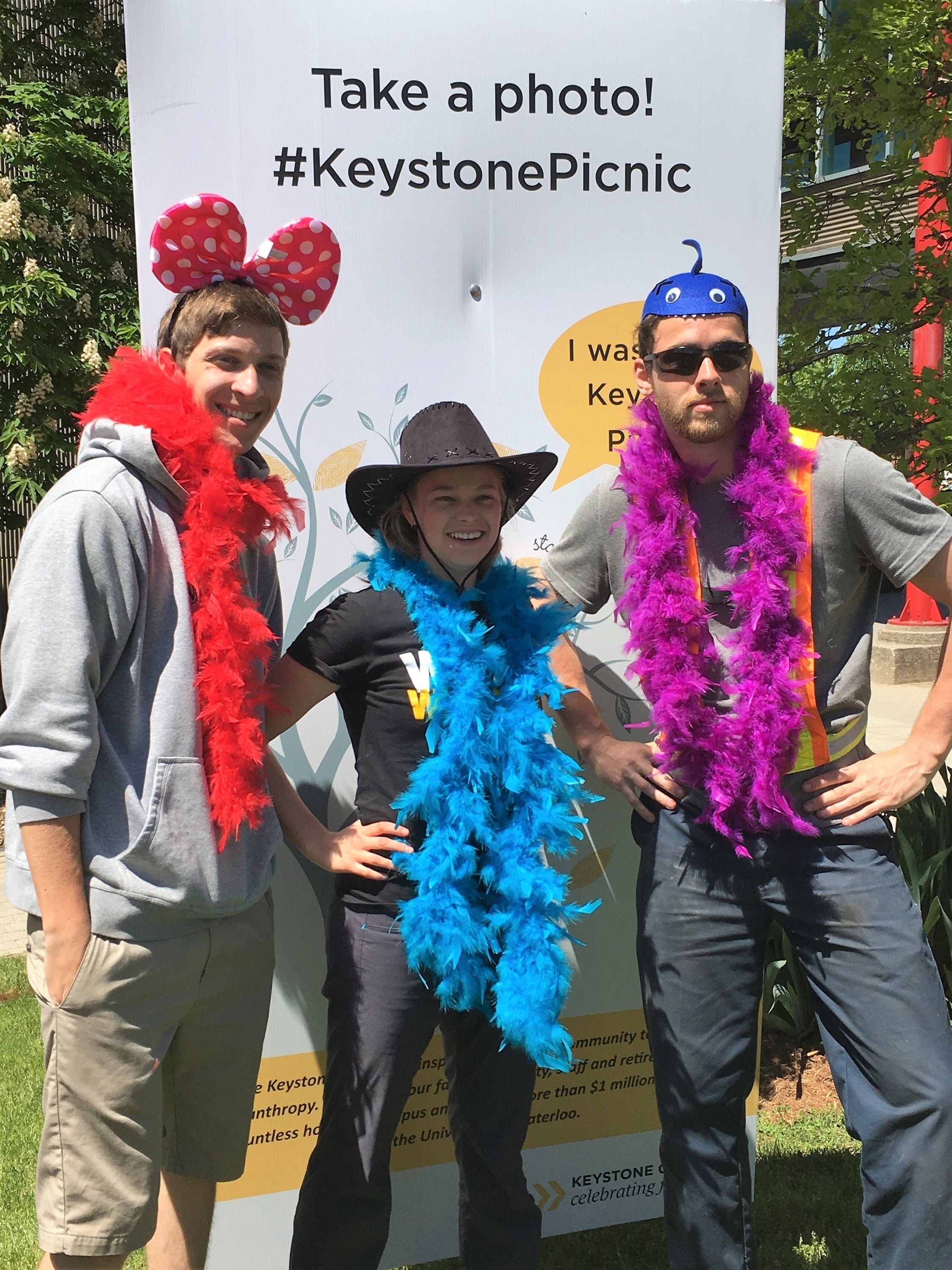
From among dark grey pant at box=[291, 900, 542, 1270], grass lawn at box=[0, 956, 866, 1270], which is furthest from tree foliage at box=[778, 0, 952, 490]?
dark grey pant at box=[291, 900, 542, 1270]

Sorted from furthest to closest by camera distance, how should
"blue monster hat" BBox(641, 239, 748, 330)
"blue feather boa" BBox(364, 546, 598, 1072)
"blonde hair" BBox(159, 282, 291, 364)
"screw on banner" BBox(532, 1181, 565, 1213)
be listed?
"screw on banner" BBox(532, 1181, 565, 1213)
"blue monster hat" BBox(641, 239, 748, 330)
"blue feather boa" BBox(364, 546, 598, 1072)
"blonde hair" BBox(159, 282, 291, 364)

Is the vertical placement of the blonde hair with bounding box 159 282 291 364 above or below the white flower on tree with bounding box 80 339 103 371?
below

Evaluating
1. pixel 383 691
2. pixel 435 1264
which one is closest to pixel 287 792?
pixel 383 691

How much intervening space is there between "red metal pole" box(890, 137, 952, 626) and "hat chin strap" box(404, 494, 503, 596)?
1394 mm

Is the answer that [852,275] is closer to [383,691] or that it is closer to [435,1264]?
[383,691]

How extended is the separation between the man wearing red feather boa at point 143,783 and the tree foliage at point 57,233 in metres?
4.09

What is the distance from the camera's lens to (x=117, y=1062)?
191 centimetres

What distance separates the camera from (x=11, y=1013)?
4785 mm

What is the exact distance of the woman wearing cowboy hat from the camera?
230cm

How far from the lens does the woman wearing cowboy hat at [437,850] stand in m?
2.30

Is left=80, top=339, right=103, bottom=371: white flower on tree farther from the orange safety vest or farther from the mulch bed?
the mulch bed

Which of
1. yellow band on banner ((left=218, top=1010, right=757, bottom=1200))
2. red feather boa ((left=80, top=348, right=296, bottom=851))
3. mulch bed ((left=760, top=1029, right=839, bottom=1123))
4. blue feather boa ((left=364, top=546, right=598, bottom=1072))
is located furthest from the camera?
mulch bed ((left=760, top=1029, right=839, bottom=1123))

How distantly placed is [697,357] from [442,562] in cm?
69

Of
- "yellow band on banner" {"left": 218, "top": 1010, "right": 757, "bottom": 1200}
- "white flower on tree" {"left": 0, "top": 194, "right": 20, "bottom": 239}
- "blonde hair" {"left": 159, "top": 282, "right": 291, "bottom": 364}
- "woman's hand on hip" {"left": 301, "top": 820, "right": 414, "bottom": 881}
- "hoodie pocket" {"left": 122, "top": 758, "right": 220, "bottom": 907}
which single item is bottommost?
"yellow band on banner" {"left": 218, "top": 1010, "right": 757, "bottom": 1200}
